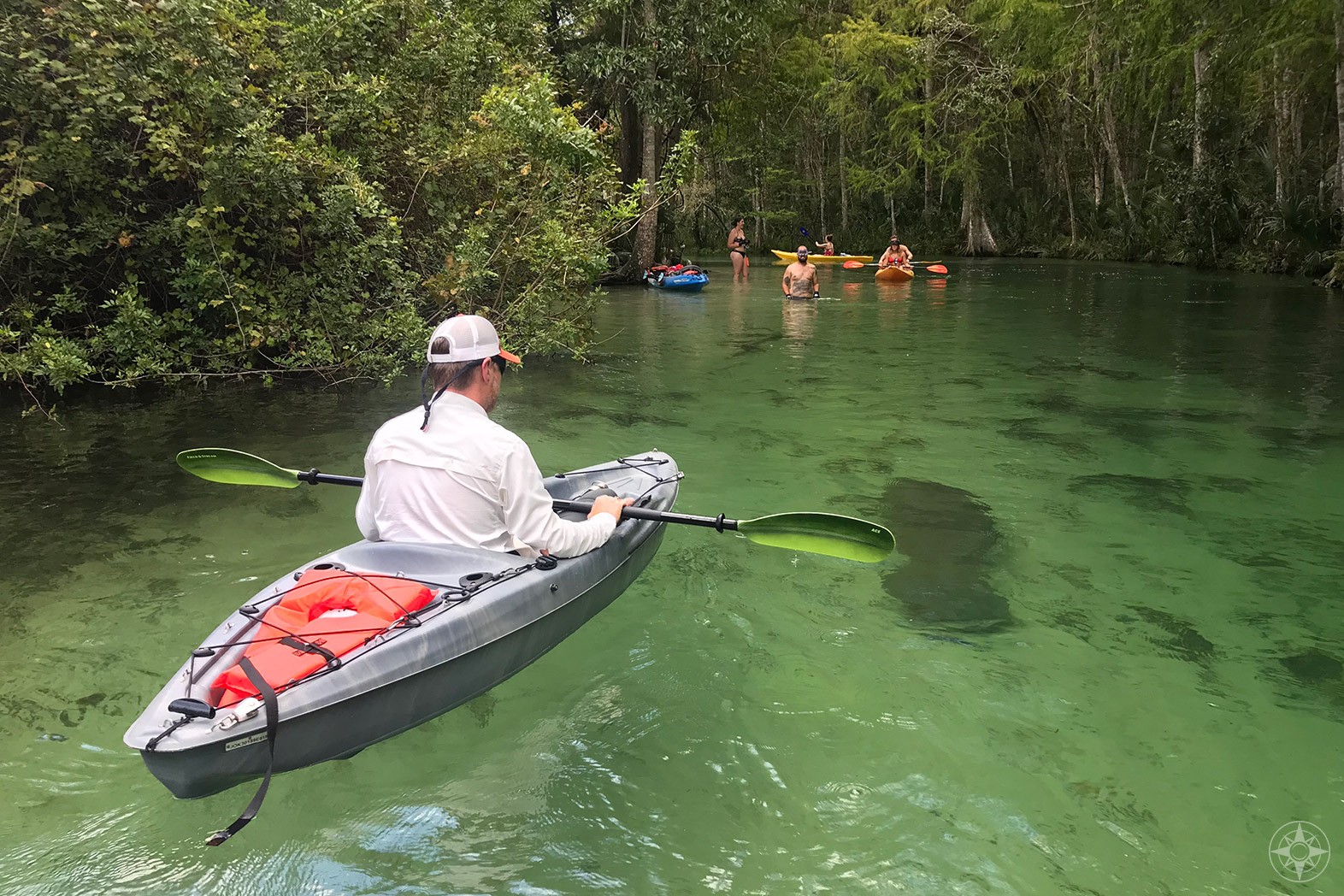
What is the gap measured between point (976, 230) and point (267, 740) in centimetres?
3456

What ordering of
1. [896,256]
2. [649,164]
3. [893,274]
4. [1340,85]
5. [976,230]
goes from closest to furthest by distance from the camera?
[1340,85], [649,164], [893,274], [896,256], [976,230]

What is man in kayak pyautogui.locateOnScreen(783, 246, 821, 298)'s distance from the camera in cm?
1977

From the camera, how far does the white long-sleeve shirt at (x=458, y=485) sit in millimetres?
3627

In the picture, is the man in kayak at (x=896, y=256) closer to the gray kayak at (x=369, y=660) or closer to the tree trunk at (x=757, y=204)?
the tree trunk at (x=757, y=204)

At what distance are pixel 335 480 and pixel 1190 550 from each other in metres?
4.93

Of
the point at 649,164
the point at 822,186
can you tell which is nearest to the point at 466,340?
the point at 649,164

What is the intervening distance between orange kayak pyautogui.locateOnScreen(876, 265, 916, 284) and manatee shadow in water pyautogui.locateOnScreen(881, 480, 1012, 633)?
1649cm

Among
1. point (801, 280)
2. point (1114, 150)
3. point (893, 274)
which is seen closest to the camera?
point (801, 280)

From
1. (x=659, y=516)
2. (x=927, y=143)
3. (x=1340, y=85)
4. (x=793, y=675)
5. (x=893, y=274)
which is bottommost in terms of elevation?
(x=793, y=675)

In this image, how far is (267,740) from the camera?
2896 millimetres

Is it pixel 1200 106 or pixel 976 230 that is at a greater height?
pixel 1200 106

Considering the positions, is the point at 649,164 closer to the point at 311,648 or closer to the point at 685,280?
the point at 685,280

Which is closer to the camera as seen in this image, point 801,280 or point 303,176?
point 303,176

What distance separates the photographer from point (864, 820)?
3.31 metres
